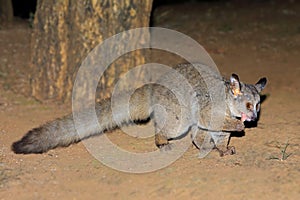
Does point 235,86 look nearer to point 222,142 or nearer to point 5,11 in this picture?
point 222,142

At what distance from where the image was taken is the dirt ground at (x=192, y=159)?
15.4 feet

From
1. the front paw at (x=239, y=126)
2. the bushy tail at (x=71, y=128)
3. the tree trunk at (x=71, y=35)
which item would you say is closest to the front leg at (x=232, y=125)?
the front paw at (x=239, y=126)

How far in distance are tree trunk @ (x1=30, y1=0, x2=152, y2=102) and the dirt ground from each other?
12.9 inches

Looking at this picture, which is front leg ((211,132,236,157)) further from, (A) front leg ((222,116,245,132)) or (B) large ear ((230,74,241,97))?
(B) large ear ((230,74,241,97))

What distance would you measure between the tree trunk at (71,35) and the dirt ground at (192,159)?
0.33 metres

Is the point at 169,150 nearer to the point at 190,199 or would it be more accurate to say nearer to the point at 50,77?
the point at 190,199

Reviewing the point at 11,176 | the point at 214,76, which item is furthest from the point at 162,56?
the point at 11,176

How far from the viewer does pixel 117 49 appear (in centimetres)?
663

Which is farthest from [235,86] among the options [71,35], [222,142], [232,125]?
[71,35]

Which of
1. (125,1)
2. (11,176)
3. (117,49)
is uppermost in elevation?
(125,1)

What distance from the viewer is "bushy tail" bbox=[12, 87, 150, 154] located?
515 cm

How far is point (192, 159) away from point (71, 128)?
1.31m

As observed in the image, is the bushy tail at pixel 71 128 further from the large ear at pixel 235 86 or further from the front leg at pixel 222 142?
the large ear at pixel 235 86

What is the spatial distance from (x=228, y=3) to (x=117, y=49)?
27.4 ft
